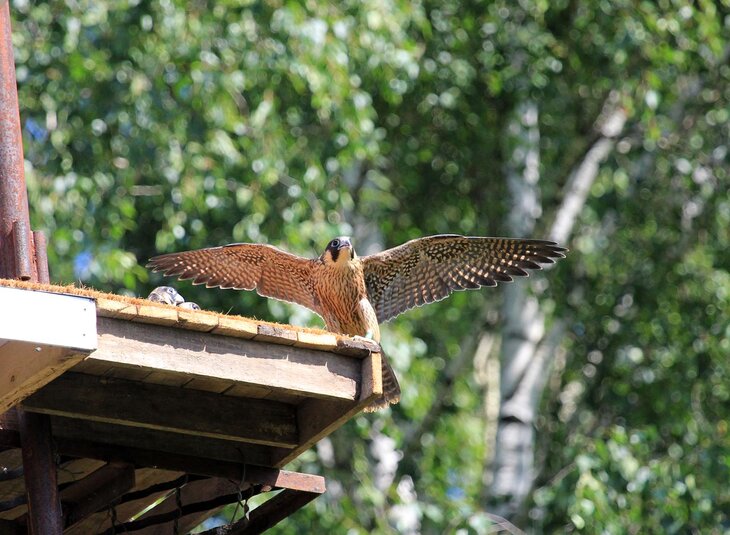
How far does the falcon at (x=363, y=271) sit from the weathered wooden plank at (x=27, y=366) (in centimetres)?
→ 346

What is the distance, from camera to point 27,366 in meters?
3.97

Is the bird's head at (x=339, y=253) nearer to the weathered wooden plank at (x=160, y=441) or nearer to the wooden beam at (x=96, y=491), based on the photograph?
the weathered wooden plank at (x=160, y=441)

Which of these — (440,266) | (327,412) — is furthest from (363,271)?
(327,412)

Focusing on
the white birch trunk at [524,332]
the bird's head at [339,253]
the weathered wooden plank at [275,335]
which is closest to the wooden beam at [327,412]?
the weathered wooden plank at [275,335]

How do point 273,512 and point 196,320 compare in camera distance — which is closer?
point 196,320

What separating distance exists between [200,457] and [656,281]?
8.83 meters

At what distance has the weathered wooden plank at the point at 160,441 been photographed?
4598mm

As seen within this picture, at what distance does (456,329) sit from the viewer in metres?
15.8

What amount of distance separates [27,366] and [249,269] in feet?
13.1

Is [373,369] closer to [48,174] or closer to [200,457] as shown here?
[200,457]

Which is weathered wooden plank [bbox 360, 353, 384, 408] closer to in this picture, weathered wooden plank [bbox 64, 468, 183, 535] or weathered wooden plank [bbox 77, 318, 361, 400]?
weathered wooden plank [bbox 77, 318, 361, 400]

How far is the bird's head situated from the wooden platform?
255 centimetres

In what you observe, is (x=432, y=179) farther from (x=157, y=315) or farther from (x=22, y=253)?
(x=157, y=315)

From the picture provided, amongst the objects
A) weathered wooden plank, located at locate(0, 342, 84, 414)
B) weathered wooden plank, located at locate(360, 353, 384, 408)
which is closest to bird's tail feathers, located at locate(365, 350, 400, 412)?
weathered wooden plank, located at locate(360, 353, 384, 408)
